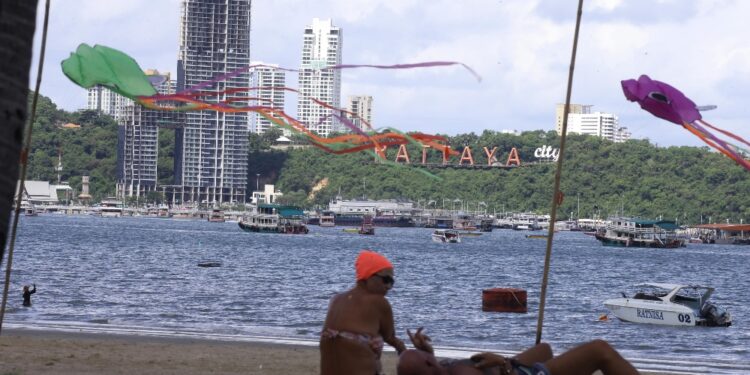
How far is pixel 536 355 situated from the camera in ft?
34.1

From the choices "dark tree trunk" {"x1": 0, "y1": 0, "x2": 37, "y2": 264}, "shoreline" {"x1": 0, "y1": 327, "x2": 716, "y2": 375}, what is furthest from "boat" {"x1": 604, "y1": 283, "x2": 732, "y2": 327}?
"dark tree trunk" {"x1": 0, "y1": 0, "x2": 37, "y2": 264}

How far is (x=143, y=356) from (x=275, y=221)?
139m

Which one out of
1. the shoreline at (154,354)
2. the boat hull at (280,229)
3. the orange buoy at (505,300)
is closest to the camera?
the shoreline at (154,354)

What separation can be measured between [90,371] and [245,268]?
53.5 meters

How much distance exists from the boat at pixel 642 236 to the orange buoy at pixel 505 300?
384 feet

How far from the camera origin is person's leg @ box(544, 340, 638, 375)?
1032 centimetres

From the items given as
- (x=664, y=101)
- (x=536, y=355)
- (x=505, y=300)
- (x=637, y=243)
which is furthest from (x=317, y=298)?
(x=637, y=243)

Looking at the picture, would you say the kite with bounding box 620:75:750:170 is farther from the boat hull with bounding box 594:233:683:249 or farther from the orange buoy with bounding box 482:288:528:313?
the boat hull with bounding box 594:233:683:249

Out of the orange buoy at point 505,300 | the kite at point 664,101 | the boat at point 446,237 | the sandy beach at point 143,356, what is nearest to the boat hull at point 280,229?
the boat at point 446,237

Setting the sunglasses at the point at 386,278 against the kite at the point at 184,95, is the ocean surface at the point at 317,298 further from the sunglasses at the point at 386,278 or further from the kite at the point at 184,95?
the sunglasses at the point at 386,278

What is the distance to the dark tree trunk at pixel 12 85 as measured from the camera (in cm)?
725

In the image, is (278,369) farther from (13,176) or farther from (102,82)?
(13,176)

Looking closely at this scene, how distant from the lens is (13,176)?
7332mm

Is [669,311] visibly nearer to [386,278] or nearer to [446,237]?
[386,278]
